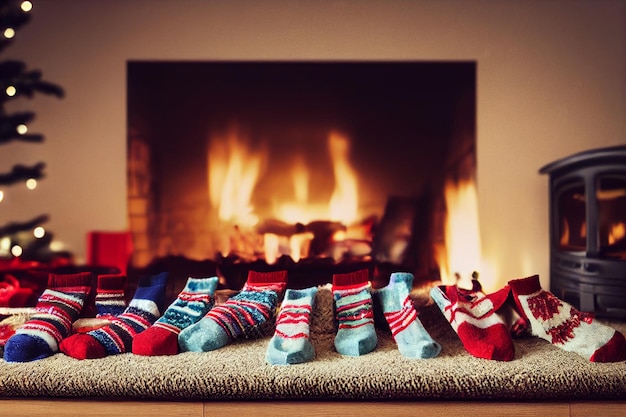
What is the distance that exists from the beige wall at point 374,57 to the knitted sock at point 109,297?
3.84ft

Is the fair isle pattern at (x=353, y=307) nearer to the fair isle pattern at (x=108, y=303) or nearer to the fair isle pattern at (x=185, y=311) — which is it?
the fair isle pattern at (x=185, y=311)

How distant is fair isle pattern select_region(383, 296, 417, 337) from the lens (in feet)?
4.12

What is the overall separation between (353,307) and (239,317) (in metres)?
0.27

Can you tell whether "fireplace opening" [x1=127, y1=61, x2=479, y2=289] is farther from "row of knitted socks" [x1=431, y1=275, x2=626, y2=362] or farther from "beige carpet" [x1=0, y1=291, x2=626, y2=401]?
"beige carpet" [x1=0, y1=291, x2=626, y2=401]

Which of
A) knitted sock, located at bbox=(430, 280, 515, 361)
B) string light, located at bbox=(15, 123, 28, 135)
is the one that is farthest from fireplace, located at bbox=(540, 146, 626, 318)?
string light, located at bbox=(15, 123, 28, 135)

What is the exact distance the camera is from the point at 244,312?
1307 mm

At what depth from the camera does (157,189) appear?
2529mm

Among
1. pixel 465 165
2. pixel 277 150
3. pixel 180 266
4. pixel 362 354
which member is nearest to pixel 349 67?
pixel 277 150

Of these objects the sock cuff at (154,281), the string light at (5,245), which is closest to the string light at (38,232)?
the string light at (5,245)

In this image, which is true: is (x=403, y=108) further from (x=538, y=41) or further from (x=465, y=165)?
(x=538, y=41)

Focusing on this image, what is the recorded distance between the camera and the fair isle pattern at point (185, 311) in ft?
4.10

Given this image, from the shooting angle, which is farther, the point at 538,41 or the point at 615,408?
the point at 538,41

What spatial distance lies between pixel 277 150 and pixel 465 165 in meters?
0.87

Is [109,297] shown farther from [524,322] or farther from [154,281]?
[524,322]
